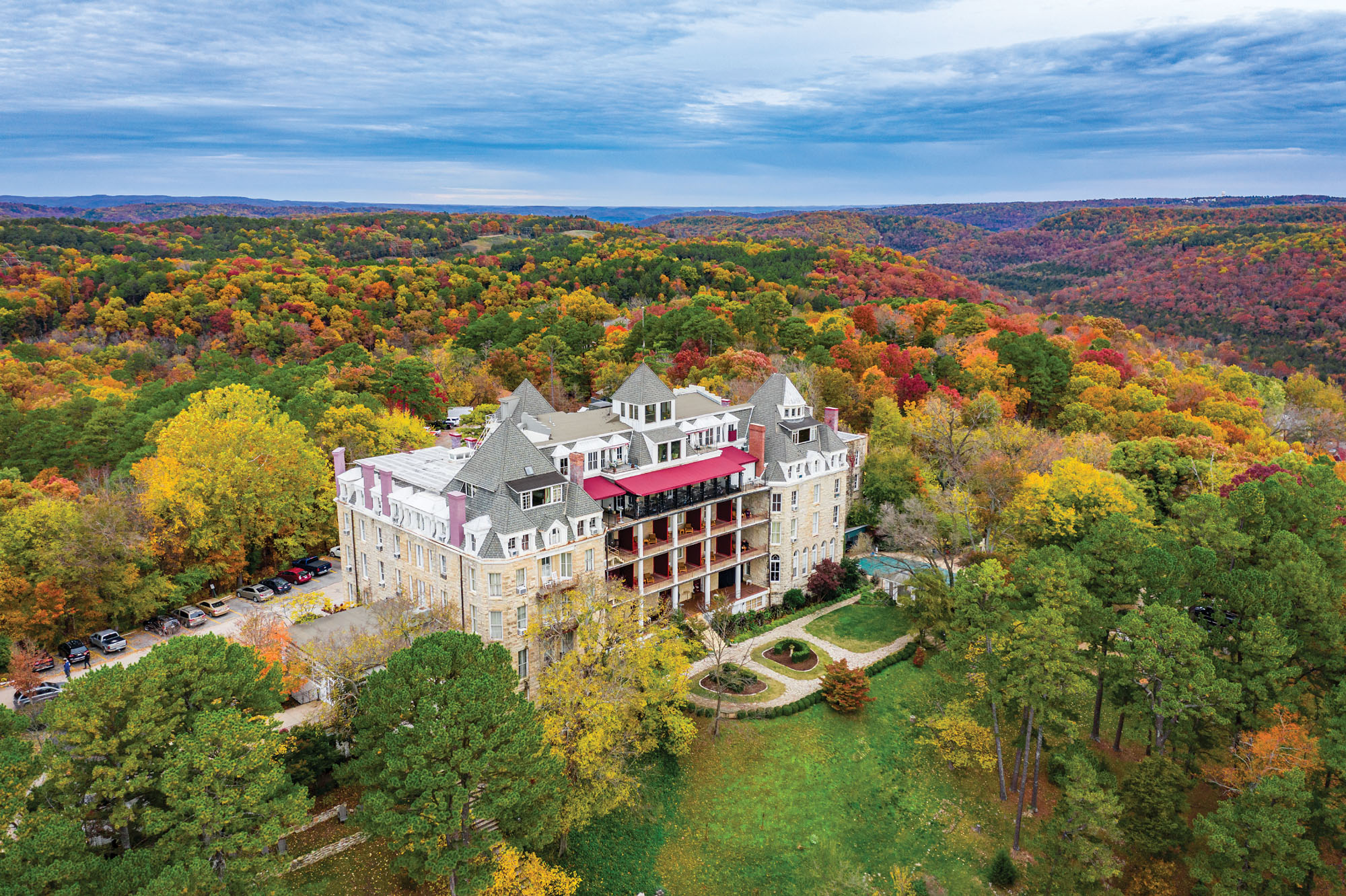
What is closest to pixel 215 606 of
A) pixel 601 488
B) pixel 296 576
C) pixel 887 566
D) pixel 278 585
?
pixel 278 585

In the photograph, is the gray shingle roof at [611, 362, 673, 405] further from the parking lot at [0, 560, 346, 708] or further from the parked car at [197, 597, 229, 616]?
the parked car at [197, 597, 229, 616]

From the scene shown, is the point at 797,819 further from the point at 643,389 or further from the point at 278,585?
the point at 278,585

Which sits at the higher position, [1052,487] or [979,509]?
[1052,487]

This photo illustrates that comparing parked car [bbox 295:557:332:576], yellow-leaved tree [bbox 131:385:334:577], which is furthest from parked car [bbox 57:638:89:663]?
parked car [bbox 295:557:332:576]

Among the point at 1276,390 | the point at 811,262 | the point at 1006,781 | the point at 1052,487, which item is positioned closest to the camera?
the point at 1006,781

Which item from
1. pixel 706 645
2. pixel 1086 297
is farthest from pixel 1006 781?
pixel 1086 297

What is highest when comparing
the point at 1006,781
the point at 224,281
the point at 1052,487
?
the point at 224,281

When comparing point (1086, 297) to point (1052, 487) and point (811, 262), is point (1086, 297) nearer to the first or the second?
point (811, 262)
